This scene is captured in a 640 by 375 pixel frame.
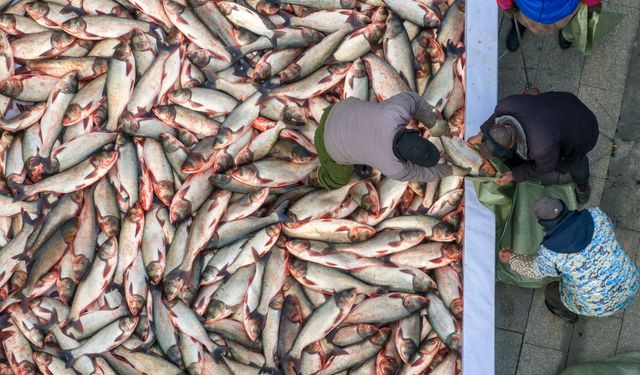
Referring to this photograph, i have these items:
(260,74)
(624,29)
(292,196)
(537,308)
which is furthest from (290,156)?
(624,29)

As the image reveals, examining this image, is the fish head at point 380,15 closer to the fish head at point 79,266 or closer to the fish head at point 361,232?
the fish head at point 361,232

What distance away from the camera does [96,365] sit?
4109mm

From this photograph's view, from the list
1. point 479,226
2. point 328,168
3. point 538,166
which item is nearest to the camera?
point 538,166

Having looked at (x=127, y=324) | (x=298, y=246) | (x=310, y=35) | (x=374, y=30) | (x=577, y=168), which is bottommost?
(x=127, y=324)

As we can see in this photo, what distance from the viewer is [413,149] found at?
321 cm

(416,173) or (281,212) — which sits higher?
(416,173)

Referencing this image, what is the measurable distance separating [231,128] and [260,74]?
44 cm

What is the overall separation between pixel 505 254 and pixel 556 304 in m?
0.60

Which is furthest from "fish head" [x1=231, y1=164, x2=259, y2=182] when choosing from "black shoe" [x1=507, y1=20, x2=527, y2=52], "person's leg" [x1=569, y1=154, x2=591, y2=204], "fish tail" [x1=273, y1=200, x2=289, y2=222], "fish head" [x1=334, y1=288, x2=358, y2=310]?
"black shoe" [x1=507, y1=20, x2=527, y2=52]

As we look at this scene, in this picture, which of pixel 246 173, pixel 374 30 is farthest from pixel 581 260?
pixel 246 173

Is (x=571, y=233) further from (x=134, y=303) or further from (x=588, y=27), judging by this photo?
(x=134, y=303)

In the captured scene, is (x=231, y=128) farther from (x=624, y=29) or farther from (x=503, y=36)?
(x=624, y=29)

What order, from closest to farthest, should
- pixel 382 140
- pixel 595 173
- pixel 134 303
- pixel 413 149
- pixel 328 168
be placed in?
pixel 413 149, pixel 382 140, pixel 328 168, pixel 134 303, pixel 595 173

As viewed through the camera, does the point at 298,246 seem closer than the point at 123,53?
Yes
